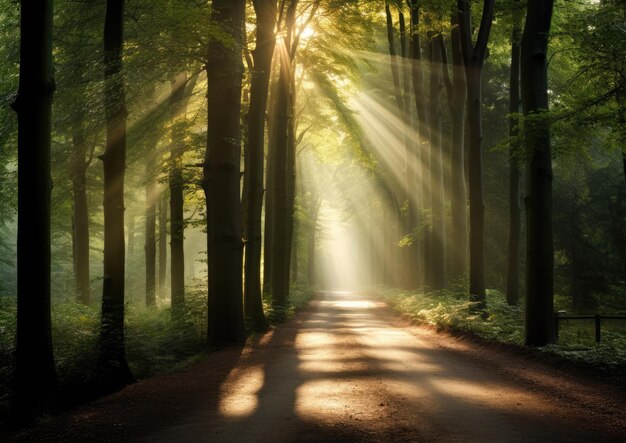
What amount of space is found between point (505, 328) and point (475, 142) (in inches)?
227

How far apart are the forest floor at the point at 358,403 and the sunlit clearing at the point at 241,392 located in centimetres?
2

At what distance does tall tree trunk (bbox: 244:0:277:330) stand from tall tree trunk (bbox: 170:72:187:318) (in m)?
2.03

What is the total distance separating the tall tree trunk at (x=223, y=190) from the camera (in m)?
13.0

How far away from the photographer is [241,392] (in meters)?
7.93

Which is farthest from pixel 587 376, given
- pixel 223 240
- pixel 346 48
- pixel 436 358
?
pixel 346 48

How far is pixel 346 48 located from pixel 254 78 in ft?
18.9

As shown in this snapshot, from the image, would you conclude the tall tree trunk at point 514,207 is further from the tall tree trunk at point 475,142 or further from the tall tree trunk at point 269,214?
the tall tree trunk at point 269,214

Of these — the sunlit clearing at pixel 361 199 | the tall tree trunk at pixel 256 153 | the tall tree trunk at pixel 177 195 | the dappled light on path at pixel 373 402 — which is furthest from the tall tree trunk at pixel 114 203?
the sunlit clearing at pixel 361 199

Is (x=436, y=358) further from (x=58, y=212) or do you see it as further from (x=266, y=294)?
(x=58, y=212)

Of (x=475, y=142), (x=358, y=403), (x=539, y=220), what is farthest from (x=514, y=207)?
(x=358, y=403)

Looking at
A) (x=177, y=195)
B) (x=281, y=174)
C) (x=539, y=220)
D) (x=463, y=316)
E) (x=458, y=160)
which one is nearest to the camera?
(x=539, y=220)

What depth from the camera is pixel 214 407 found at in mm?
7051

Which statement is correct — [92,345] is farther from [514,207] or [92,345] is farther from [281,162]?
[514,207]

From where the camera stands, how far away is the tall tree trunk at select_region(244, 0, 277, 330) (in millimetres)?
16266
